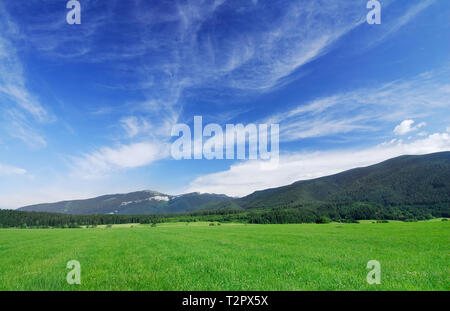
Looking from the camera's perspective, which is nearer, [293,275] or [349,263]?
[293,275]
